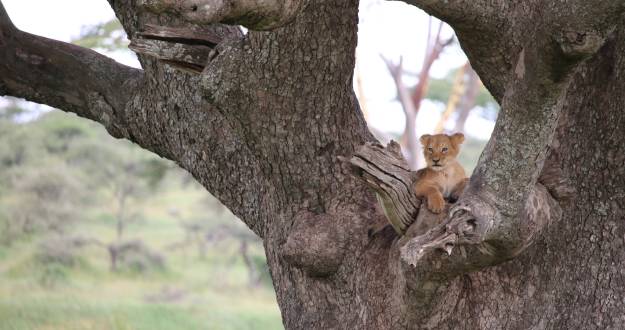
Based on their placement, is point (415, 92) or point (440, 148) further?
point (415, 92)

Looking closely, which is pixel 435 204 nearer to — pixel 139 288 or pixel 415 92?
pixel 415 92

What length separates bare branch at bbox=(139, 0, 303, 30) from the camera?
2486 millimetres

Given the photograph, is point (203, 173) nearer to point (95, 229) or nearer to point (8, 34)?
point (8, 34)

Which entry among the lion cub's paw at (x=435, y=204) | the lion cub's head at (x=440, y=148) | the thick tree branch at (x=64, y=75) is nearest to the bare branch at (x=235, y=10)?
the lion cub's paw at (x=435, y=204)

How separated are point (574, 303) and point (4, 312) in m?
7.80

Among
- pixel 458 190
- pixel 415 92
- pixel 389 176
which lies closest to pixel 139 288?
pixel 415 92

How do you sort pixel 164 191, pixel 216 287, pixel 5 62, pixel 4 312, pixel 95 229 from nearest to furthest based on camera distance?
pixel 5 62
pixel 4 312
pixel 216 287
pixel 95 229
pixel 164 191

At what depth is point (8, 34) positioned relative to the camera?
4883 mm

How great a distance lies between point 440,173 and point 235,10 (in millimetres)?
1957

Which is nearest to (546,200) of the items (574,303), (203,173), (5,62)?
(574,303)

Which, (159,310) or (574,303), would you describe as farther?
(159,310)

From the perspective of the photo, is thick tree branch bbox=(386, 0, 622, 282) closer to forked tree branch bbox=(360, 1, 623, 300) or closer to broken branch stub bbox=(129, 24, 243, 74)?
forked tree branch bbox=(360, 1, 623, 300)

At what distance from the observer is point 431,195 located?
3715 millimetres

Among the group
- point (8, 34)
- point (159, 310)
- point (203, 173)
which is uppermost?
point (8, 34)
